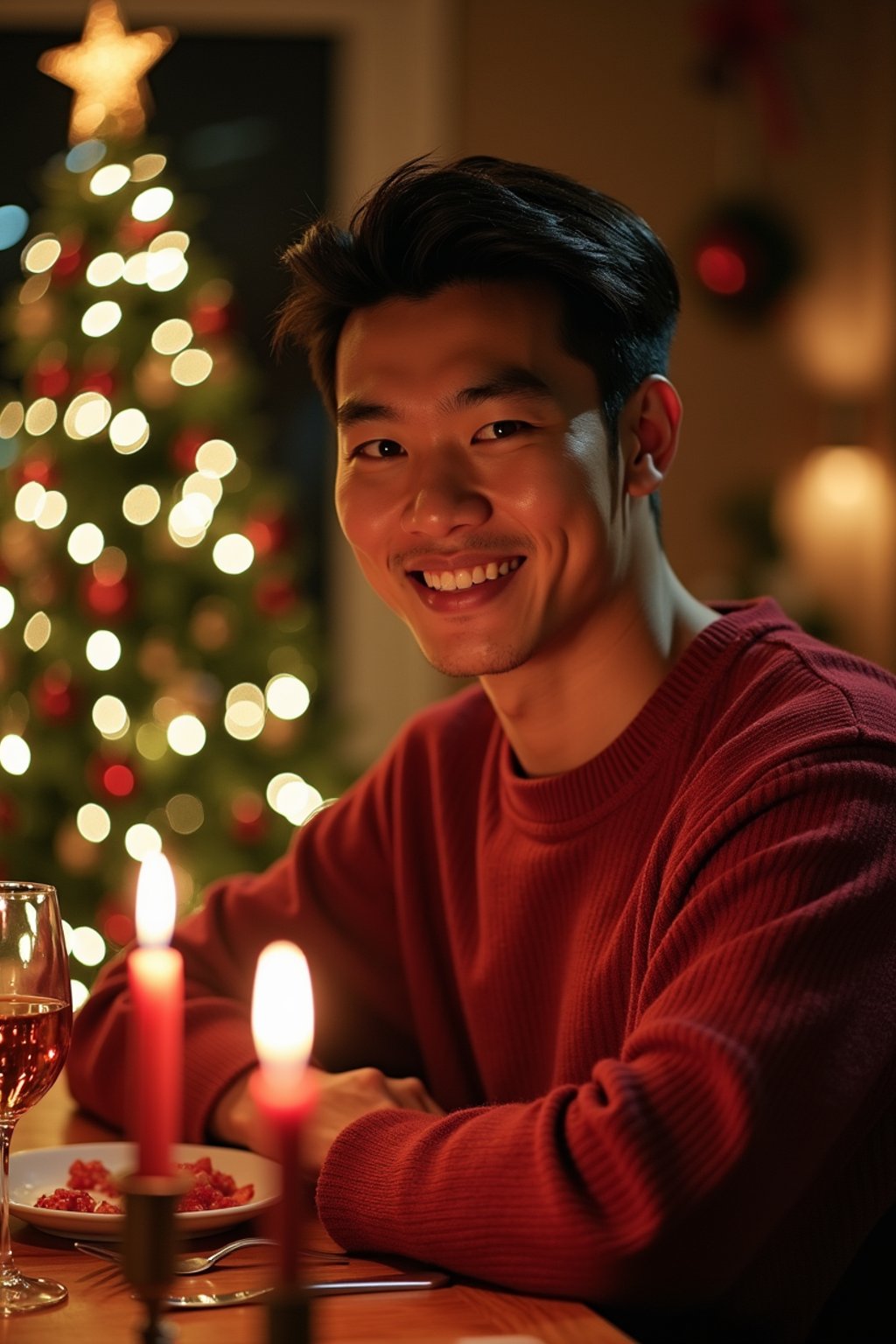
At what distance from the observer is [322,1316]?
1.01m

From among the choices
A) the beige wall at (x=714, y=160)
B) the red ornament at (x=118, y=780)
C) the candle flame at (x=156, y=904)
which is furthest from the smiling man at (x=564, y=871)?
the beige wall at (x=714, y=160)

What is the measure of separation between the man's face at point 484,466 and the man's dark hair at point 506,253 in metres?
0.02

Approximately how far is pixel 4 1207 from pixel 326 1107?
1.54 feet

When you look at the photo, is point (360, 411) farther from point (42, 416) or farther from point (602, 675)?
point (42, 416)

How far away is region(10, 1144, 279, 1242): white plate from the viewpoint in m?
1.16

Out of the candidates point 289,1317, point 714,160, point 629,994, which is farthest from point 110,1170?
point 714,160

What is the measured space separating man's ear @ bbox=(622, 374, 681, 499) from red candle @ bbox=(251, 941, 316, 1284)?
1115 mm

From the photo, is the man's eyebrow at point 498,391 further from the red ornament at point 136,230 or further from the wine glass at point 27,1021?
the red ornament at point 136,230

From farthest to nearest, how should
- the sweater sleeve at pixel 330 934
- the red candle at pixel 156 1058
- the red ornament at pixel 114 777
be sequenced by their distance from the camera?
the red ornament at pixel 114 777
the sweater sleeve at pixel 330 934
the red candle at pixel 156 1058

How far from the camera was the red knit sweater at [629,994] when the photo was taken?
105 centimetres

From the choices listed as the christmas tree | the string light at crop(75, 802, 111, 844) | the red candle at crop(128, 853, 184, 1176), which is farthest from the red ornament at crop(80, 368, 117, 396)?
the red candle at crop(128, 853, 184, 1176)

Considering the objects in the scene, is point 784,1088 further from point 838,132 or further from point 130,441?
point 838,132

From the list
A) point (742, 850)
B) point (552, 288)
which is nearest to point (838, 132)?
point (552, 288)

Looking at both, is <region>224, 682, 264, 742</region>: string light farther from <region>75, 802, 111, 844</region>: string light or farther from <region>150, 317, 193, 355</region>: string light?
<region>150, 317, 193, 355</region>: string light
